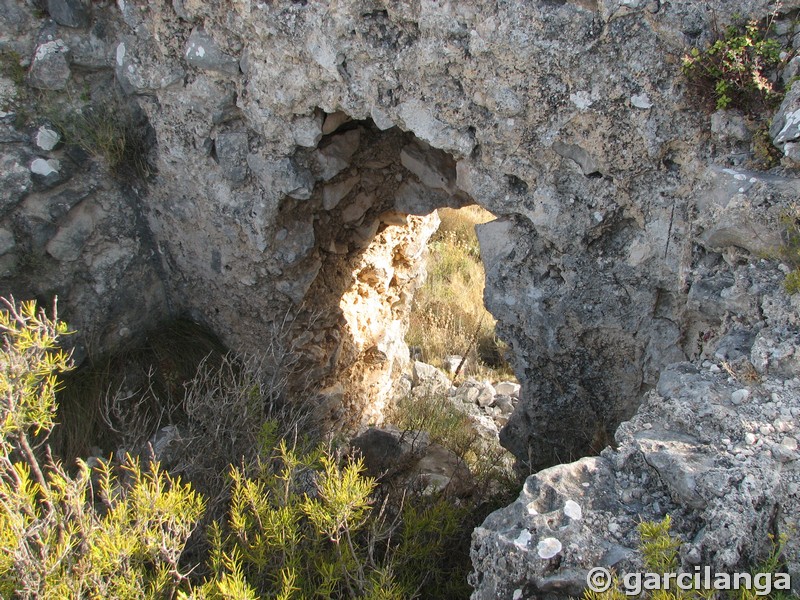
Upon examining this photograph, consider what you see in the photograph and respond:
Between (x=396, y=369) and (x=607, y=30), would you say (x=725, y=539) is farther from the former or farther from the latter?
(x=396, y=369)

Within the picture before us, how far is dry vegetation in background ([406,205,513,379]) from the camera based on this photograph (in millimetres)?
5930

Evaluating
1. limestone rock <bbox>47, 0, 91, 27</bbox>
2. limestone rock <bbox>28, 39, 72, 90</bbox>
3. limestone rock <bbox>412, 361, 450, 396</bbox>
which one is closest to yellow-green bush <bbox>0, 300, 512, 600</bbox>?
limestone rock <bbox>28, 39, 72, 90</bbox>

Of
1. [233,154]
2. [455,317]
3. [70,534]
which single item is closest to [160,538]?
[70,534]

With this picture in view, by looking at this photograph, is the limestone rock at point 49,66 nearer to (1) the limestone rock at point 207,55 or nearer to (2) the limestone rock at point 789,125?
(1) the limestone rock at point 207,55

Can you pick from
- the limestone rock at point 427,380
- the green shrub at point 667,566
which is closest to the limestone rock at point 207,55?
the green shrub at point 667,566

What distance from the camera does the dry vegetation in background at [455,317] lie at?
593 centimetres

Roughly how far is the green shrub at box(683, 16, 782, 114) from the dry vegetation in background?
318 centimetres

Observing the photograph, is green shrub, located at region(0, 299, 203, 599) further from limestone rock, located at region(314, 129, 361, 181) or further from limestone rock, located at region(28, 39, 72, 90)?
limestone rock, located at region(28, 39, 72, 90)

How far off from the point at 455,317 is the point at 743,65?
4160 millimetres

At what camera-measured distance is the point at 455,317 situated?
6.28 meters

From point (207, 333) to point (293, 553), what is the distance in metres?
2.32

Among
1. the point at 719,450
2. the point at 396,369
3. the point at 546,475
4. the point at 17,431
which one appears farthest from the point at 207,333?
the point at 719,450

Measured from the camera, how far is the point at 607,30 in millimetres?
2414

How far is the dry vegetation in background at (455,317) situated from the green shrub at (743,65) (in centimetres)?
318
